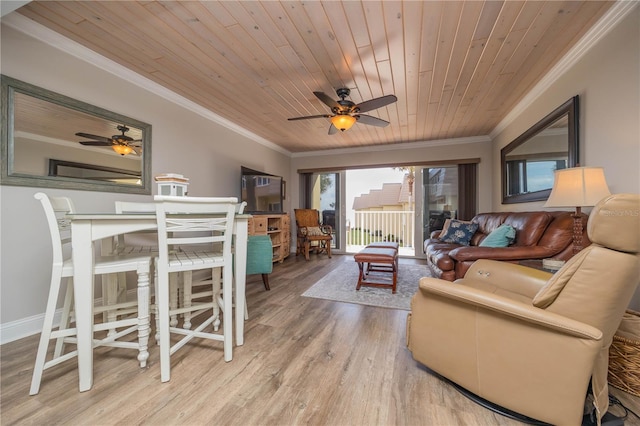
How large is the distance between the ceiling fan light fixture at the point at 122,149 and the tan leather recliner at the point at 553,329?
9.57ft

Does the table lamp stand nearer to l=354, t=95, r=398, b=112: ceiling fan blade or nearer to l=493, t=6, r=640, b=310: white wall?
l=493, t=6, r=640, b=310: white wall

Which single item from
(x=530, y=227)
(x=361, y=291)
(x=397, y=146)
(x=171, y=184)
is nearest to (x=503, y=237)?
(x=530, y=227)

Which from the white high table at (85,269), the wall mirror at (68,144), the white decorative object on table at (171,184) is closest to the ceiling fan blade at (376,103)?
the white decorative object on table at (171,184)

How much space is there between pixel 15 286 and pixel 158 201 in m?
1.58

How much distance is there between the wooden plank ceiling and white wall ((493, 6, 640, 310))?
215 mm

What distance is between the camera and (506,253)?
7.02ft

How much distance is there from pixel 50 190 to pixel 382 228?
5.65 m

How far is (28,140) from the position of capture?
182cm

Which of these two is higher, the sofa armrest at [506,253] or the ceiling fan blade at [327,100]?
the ceiling fan blade at [327,100]

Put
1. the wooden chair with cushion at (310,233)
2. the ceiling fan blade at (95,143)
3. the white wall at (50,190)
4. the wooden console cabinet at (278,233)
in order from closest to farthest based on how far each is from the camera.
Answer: the white wall at (50,190) < the ceiling fan blade at (95,143) < the wooden console cabinet at (278,233) < the wooden chair with cushion at (310,233)

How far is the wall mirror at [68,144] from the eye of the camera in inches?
68.8

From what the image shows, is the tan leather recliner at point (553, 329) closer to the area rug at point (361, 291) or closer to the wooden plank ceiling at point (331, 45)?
the area rug at point (361, 291)

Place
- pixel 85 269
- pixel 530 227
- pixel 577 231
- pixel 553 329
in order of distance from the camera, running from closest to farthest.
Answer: pixel 553 329 → pixel 85 269 → pixel 577 231 → pixel 530 227

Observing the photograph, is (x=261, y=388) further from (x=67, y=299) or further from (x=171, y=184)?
(x=171, y=184)
